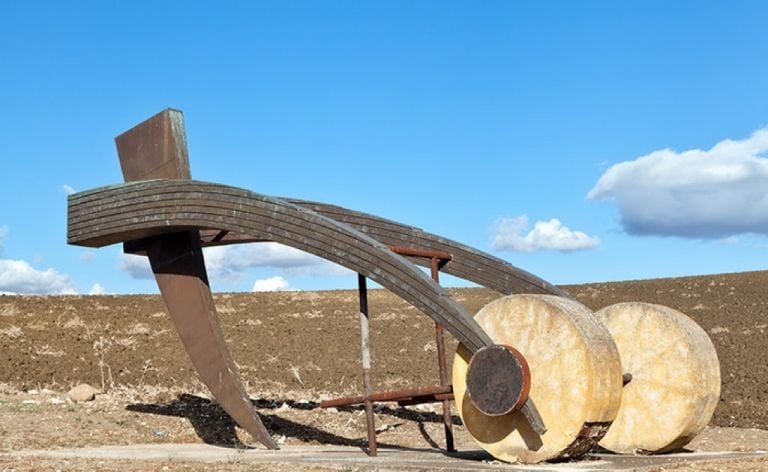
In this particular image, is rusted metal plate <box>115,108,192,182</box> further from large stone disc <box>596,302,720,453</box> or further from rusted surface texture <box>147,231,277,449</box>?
large stone disc <box>596,302,720,453</box>

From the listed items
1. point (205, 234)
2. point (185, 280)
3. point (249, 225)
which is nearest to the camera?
point (249, 225)

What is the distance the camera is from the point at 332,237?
11844 millimetres

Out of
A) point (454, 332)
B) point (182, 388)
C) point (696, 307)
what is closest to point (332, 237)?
point (454, 332)

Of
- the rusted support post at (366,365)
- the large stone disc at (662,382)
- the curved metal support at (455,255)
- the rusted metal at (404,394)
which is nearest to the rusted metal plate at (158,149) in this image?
the curved metal support at (455,255)

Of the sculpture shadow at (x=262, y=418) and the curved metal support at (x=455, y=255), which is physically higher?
the curved metal support at (x=455, y=255)

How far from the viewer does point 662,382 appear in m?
12.3

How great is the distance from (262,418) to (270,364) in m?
8.29

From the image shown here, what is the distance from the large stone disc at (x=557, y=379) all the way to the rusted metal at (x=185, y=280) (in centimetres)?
393

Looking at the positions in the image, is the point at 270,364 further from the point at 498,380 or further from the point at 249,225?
the point at 498,380

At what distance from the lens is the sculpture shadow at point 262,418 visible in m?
15.2

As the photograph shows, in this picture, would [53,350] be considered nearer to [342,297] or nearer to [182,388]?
[182,388]

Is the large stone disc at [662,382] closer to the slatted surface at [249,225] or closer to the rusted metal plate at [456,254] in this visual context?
the rusted metal plate at [456,254]

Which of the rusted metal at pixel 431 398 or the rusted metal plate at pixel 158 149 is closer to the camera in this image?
the rusted metal at pixel 431 398

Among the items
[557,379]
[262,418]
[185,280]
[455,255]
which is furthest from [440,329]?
[262,418]
